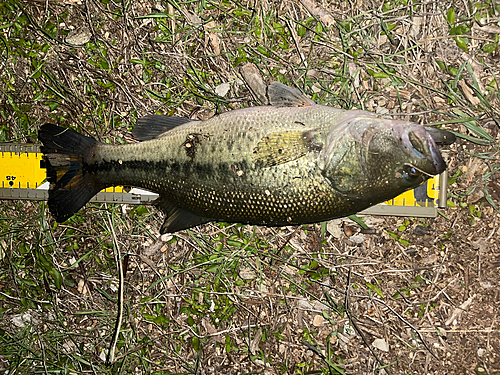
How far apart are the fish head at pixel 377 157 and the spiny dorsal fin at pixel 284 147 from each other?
0.12 metres

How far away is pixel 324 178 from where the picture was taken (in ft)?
8.85

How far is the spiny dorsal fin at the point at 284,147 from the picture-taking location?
8.86 ft

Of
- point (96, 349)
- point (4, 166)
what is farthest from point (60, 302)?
point (4, 166)

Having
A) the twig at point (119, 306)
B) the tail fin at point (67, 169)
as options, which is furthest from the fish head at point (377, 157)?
the twig at point (119, 306)

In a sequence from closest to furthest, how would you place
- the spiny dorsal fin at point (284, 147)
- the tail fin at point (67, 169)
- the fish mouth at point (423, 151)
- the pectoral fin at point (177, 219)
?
the fish mouth at point (423, 151), the spiny dorsal fin at point (284, 147), the pectoral fin at point (177, 219), the tail fin at point (67, 169)

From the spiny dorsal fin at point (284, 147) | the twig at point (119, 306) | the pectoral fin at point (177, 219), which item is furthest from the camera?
the twig at point (119, 306)

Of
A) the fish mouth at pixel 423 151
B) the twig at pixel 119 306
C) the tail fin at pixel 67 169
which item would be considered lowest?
the twig at pixel 119 306

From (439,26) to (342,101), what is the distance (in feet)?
3.59

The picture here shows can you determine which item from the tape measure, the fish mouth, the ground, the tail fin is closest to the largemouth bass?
the fish mouth

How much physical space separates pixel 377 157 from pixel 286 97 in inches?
34.5

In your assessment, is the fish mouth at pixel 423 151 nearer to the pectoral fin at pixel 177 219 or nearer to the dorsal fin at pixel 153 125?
the pectoral fin at pixel 177 219

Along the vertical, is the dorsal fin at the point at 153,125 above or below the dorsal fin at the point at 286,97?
below

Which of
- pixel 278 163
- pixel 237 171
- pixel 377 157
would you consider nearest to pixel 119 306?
pixel 237 171

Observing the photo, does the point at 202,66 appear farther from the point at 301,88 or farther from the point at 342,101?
the point at 342,101
